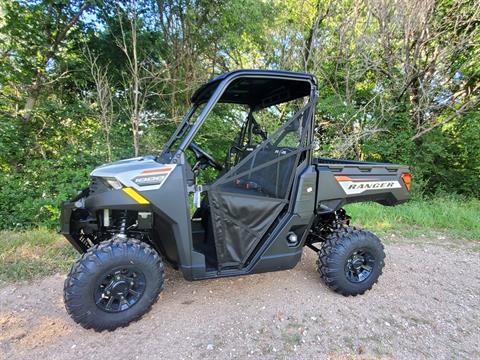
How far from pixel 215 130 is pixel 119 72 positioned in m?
2.53

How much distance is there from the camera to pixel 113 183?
7.29ft

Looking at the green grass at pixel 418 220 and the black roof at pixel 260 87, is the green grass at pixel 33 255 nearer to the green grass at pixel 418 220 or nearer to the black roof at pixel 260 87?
the black roof at pixel 260 87

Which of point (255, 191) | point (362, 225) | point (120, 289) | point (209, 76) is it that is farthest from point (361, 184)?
point (209, 76)

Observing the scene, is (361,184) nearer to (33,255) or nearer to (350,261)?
(350,261)

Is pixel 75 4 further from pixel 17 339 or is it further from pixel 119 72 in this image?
pixel 17 339

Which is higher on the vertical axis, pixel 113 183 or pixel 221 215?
pixel 113 183

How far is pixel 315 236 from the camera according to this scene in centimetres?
326

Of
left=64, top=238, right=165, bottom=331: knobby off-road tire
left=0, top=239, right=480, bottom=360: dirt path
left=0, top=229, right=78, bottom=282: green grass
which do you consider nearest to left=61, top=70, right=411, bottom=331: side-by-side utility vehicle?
left=64, top=238, right=165, bottom=331: knobby off-road tire

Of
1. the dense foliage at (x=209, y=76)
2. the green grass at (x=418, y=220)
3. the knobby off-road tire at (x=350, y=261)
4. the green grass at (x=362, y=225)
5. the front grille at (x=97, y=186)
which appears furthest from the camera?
the dense foliage at (x=209, y=76)

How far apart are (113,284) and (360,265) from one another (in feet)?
7.47

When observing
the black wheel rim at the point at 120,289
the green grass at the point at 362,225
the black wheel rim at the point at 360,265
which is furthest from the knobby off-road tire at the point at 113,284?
the black wheel rim at the point at 360,265

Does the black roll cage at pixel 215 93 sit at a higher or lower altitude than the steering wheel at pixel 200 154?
higher

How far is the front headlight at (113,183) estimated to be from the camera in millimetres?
2179

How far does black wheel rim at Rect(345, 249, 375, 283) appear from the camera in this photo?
9.48 ft
